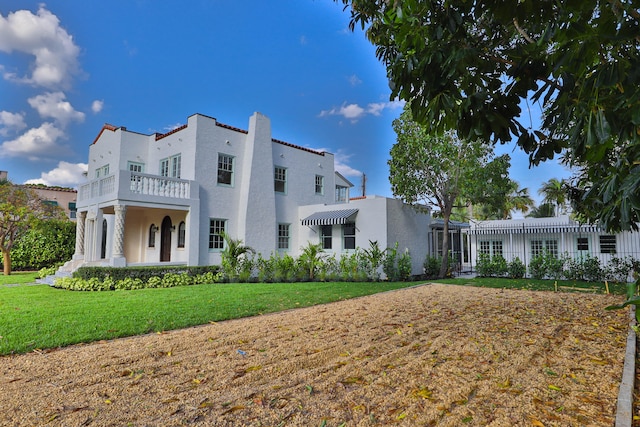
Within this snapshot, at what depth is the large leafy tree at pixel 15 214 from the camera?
56.2ft

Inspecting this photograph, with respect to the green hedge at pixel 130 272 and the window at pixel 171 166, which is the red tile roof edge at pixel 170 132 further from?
the green hedge at pixel 130 272

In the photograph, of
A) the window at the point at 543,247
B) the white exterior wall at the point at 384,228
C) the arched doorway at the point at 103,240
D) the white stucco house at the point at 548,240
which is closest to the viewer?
the white exterior wall at the point at 384,228

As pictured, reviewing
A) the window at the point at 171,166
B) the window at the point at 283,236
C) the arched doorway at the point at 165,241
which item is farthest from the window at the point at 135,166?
the window at the point at 283,236

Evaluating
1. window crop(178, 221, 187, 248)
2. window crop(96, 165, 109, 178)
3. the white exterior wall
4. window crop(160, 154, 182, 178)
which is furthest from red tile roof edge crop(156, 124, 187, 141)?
the white exterior wall

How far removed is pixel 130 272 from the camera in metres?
13.8

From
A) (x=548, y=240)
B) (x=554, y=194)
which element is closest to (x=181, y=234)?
(x=548, y=240)

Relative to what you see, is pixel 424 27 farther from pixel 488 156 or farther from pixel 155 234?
pixel 155 234

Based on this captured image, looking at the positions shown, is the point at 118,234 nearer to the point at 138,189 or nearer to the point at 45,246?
the point at 138,189

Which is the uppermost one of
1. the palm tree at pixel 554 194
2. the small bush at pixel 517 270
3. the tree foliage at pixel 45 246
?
the palm tree at pixel 554 194

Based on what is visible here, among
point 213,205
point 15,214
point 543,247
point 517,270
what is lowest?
point 517,270

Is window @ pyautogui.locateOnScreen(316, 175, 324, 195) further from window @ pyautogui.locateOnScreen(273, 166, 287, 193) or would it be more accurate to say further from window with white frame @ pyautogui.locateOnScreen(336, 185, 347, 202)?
window with white frame @ pyautogui.locateOnScreen(336, 185, 347, 202)

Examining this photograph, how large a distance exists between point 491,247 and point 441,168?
907 cm

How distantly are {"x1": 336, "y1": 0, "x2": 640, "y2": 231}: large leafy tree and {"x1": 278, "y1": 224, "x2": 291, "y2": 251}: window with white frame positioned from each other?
1670 centimetres

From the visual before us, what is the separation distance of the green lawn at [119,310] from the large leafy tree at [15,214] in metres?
6.48
